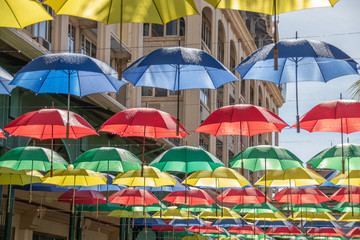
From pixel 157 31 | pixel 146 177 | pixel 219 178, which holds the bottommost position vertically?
pixel 146 177

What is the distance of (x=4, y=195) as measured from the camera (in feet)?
75.6

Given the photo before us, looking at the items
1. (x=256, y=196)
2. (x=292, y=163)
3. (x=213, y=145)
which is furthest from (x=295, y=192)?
(x=213, y=145)

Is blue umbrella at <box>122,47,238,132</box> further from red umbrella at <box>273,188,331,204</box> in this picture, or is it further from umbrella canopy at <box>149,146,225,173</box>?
red umbrella at <box>273,188,331,204</box>

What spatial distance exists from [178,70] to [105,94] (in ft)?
33.4

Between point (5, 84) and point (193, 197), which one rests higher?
point (5, 84)

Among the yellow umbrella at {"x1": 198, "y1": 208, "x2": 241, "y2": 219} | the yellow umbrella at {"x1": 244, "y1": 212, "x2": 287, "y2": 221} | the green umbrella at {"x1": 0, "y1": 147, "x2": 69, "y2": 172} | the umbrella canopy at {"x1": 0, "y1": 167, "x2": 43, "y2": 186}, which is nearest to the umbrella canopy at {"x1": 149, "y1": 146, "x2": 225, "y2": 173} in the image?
the green umbrella at {"x1": 0, "y1": 147, "x2": 69, "y2": 172}

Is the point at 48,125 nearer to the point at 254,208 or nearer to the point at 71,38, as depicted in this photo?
the point at 71,38

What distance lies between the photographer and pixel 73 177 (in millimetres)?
19203

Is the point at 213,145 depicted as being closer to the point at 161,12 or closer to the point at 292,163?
the point at 292,163

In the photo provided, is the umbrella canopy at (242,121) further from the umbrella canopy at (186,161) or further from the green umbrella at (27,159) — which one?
the green umbrella at (27,159)

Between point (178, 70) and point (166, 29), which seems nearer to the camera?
point (178, 70)

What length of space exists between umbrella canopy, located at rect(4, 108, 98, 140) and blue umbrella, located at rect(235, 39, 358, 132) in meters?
4.04

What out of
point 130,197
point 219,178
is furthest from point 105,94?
point 219,178

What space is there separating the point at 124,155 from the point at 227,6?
10.8 meters
